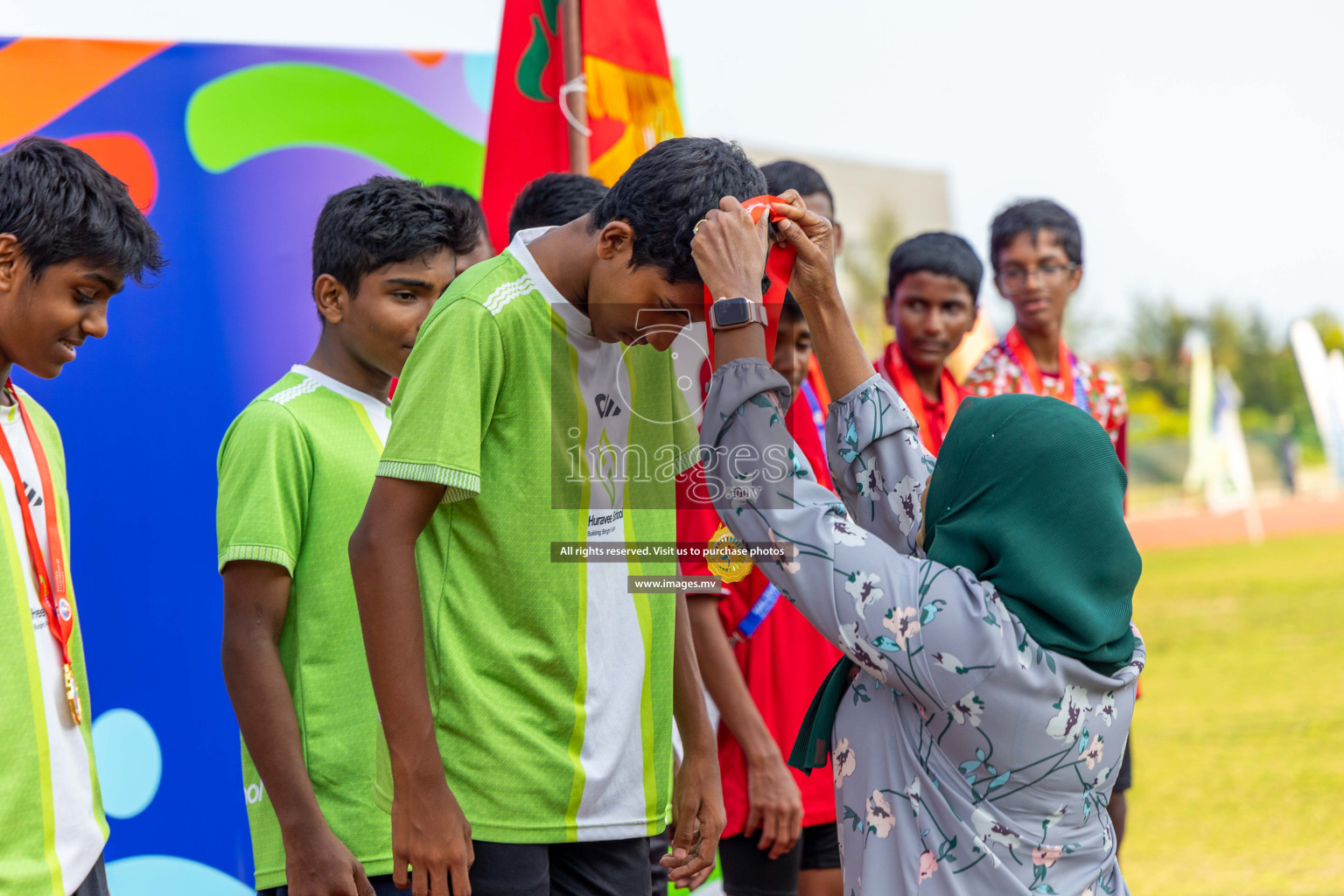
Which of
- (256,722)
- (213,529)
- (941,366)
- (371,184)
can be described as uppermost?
(371,184)

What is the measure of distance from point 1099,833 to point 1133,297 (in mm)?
57083

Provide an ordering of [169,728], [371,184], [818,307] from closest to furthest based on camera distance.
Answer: [818,307]
[371,184]
[169,728]

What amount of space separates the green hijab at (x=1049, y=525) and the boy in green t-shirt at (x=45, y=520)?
1373mm

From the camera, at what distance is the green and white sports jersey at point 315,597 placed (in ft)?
6.77

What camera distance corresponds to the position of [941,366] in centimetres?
351

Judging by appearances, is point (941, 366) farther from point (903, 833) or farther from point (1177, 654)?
point (1177, 654)

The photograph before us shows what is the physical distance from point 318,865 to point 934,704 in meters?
1.04

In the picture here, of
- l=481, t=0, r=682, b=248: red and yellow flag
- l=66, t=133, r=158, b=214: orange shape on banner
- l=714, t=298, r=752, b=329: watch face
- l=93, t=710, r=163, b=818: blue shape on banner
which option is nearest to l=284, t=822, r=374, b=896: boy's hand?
l=714, t=298, r=752, b=329: watch face

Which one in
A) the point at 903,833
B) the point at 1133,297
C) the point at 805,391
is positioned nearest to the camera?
the point at 903,833

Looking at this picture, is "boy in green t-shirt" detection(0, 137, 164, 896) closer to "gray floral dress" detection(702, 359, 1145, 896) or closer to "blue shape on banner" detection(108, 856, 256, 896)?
"gray floral dress" detection(702, 359, 1145, 896)

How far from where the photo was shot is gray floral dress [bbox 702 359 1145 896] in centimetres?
160

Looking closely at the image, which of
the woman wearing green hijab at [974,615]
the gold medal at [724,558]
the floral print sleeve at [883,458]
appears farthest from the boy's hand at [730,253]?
the gold medal at [724,558]

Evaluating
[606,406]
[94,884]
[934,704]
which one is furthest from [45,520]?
[934,704]

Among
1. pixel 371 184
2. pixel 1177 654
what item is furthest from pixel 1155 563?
pixel 371 184
